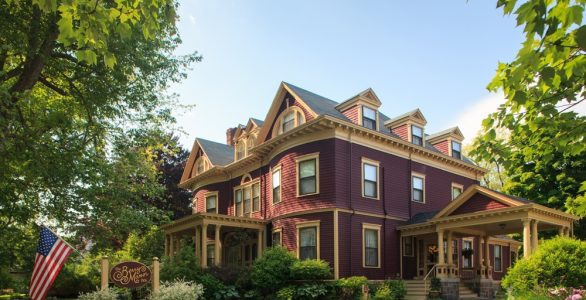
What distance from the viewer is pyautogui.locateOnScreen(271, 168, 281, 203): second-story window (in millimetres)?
25656

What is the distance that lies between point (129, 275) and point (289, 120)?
14.0 meters

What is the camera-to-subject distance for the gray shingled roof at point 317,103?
24.5 m

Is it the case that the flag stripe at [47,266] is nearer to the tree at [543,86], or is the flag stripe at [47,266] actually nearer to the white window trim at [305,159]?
the tree at [543,86]

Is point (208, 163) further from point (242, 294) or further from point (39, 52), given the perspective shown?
point (39, 52)

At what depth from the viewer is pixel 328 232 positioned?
2280 centimetres

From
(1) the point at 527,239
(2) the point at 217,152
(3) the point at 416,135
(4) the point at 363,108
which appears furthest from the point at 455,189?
(2) the point at 217,152

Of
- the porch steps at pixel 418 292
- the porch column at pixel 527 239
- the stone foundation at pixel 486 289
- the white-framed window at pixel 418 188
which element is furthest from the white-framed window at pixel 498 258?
the porch column at pixel 527 239

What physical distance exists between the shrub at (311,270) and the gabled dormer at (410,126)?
889 centimetres

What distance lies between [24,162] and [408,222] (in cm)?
1769

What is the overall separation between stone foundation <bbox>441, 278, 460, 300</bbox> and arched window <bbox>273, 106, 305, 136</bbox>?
9861mm

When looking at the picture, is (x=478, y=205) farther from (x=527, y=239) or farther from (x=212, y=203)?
(x=212, y=203)

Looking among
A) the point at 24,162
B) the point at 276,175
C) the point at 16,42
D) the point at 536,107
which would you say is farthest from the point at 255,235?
the point at 536,107

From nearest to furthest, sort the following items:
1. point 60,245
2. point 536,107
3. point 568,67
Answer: point 568,67 → point 536,107 → point 60,245

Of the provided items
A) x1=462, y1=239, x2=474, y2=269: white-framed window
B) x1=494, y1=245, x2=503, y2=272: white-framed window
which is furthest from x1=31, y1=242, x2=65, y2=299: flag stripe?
x1=494, y1=245, x2=503, y2=272: white-framed window
